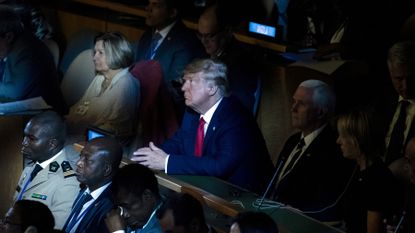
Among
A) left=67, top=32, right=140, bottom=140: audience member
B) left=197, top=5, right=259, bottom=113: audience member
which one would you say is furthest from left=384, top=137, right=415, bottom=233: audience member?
left=67, top=32, right=140, bottom=140: audience member

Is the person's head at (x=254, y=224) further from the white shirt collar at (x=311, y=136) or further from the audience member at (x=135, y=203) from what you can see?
the white shirt collar at (x=311, y=136)

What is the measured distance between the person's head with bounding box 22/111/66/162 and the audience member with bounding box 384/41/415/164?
1.49 metres

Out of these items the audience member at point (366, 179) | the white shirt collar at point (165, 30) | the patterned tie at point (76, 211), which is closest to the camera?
the audience member at point (366, 179)

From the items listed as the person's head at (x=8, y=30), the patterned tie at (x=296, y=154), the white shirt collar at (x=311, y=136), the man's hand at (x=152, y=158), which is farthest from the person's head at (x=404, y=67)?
the person's head at (x=8, y=30)

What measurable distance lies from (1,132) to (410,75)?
206cm

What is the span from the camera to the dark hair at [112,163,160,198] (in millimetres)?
3756

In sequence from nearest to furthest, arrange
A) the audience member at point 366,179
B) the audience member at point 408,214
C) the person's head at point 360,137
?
the audience member at point 408,214 < the audience member at point 366,179 < the person's head at point 360,137

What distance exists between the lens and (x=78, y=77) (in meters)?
6.55

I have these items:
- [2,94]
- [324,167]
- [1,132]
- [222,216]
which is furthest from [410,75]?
[2,94]

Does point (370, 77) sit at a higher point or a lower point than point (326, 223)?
higher

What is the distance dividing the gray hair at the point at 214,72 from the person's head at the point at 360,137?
0.88 metres

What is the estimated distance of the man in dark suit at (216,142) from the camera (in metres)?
4.67

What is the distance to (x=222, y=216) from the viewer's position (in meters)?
4.06

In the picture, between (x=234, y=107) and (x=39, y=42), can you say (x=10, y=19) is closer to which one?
(x=39, y=42)
